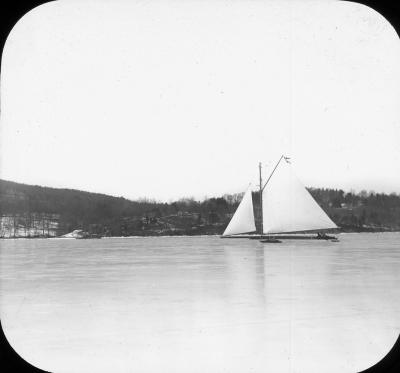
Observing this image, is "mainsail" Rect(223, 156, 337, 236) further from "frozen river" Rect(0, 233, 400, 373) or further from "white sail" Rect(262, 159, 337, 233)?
"frozen river" Rect(0, 233, 400, 373)

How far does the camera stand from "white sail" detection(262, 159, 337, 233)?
33.8 m

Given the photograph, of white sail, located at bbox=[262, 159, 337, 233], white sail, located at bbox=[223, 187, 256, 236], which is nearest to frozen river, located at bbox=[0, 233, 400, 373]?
white sail, located at bbox=[262, 159, 337, 233]

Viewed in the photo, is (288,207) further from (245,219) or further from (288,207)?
(245,219)

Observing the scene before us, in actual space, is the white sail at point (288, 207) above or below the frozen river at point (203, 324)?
above

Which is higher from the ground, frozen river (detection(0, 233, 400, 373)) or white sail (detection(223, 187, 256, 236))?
white sail (detection(223, 187, 256, 236))

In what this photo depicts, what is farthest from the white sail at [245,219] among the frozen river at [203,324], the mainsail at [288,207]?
the frozen river at [203,324]

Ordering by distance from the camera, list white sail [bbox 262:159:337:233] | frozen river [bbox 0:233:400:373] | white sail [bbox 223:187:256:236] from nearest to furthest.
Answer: frozen river [bbox 0:233:400:373]
white sail [bbox 262:159:337:233]
white sail [bbox 223:187:256:236]

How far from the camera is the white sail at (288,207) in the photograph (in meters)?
33.8

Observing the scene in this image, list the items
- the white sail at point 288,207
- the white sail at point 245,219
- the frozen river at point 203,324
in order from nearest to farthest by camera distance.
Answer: the frozen river at point 203,324, the white sail at point 288,207, the white sail at point 245,219

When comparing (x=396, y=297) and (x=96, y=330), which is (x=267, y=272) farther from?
(x=96, y=330)

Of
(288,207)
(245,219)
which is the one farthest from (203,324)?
(245,219)

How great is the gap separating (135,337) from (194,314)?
1.84 m

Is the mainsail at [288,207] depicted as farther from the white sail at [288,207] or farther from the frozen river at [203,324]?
the frozen river at [203,324]

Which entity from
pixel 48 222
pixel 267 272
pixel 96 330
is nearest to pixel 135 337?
pixel 96 330
